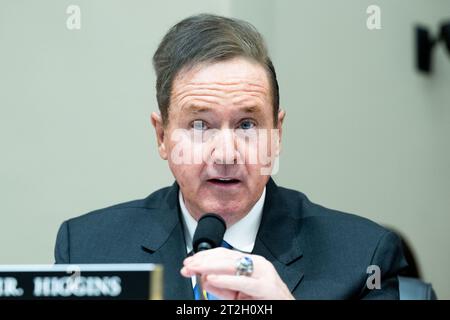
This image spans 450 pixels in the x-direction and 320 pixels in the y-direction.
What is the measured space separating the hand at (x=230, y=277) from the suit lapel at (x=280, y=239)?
11.5 inches

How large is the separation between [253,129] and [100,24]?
0.66m

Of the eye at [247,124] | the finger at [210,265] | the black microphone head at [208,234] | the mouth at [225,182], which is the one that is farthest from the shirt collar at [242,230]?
the finger at [210,265]

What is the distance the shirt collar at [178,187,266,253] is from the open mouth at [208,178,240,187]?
0.42 feet

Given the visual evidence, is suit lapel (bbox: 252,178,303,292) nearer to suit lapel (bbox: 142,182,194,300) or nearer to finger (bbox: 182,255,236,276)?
suit lapel (bbox: 142,182,194,300)

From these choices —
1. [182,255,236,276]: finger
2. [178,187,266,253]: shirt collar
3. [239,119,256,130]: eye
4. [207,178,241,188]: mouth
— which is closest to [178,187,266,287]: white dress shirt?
[178,187,266,253]: shirt collar

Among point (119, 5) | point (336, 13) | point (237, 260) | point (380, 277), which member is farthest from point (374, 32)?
point (237, 260)

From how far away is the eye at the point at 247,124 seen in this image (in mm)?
1635

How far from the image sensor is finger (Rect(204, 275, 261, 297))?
1245mm

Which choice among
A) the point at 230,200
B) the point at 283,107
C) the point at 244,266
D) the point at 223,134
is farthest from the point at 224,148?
the point at 283,107

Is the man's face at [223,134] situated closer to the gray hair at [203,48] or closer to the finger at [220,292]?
the gray hair at [203,48]

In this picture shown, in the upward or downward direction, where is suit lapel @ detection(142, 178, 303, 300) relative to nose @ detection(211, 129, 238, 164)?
downward

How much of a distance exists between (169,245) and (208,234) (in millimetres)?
375

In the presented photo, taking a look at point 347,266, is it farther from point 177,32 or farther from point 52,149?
point 52,149
